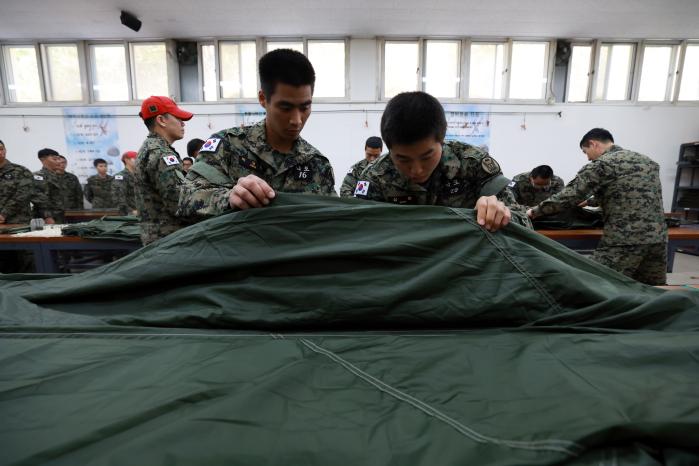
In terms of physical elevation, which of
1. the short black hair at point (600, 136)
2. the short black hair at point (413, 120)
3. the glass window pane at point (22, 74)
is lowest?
the short black hair at point (413, 120)

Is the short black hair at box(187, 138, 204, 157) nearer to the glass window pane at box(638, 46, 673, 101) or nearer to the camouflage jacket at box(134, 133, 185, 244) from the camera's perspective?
the camouflage jacket at box(134, 133, 185, 244)

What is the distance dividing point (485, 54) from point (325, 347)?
6.07 m

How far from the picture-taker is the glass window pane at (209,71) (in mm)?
5328

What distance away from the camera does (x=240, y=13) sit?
4273 millimetres

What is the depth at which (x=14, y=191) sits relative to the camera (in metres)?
3.43

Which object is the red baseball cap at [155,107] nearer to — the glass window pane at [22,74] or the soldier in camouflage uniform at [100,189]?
the soldier in camouflage uniform at [100,189]

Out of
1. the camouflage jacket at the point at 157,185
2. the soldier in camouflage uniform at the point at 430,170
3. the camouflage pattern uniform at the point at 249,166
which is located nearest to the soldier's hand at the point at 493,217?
the soldier in camouflage uniform at the point at 430,170

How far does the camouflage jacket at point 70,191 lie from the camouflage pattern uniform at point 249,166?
511cm

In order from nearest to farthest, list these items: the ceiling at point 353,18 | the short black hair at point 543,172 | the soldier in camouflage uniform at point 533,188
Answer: the short black hair at point 543,172 → the soldier in camouflage uniform at point 533,188 → the ceiling at point 353,18

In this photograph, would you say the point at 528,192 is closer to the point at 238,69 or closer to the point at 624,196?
the point at 624,196

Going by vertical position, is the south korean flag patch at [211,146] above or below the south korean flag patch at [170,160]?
above

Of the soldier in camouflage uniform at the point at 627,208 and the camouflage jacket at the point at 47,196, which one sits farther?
the camouflage jacket at the point at 47,196

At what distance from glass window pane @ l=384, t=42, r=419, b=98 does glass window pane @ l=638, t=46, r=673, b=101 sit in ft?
12.2

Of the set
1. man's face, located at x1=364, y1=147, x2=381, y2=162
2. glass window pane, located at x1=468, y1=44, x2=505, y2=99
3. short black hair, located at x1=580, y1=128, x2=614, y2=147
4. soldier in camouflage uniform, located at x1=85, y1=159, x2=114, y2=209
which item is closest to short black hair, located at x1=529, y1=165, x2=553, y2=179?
short black hair, located at x1=580, y1=128, x2=614, y2=147
